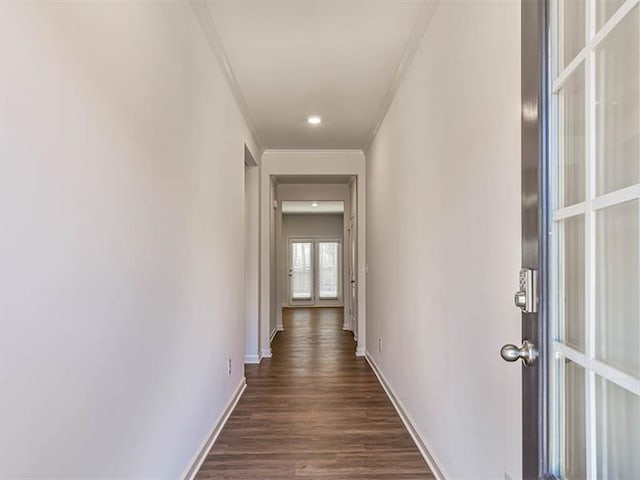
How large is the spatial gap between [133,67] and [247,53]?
152cm

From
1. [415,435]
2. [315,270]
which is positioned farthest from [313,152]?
[315,270]

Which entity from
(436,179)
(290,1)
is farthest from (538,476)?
(290,1)

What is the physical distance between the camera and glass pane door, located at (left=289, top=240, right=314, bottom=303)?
39.1 feet

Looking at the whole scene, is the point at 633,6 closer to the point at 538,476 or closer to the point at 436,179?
the point at 538,476

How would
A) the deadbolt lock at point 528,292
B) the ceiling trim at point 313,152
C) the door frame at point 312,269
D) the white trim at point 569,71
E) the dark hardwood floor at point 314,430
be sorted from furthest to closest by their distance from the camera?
the door frame at point 312,269 < the ceiling trim at point 313,152 < the dark hardwood floor at point 314,430 < the deadbolt lock at point 528,292 < the white trim at point 569,71

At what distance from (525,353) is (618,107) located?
55 cm

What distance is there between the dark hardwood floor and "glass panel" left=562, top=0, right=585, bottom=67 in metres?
2.19

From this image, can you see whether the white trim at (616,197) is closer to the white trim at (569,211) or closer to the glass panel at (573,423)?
the white trim at (569,211)

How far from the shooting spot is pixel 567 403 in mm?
941

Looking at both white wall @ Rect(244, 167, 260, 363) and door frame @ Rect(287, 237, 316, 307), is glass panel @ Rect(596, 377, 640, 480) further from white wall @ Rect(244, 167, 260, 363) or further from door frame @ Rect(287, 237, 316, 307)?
door frame @ Rect(287, 237, 316, 307)

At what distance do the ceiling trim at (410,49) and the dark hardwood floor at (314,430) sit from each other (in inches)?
96.9

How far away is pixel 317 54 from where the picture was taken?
9.64 feet

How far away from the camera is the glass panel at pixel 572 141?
91 centimetres

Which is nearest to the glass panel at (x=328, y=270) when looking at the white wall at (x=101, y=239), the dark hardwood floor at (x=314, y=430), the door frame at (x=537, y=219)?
the dark hardwood floor at (x=314, y=430)
